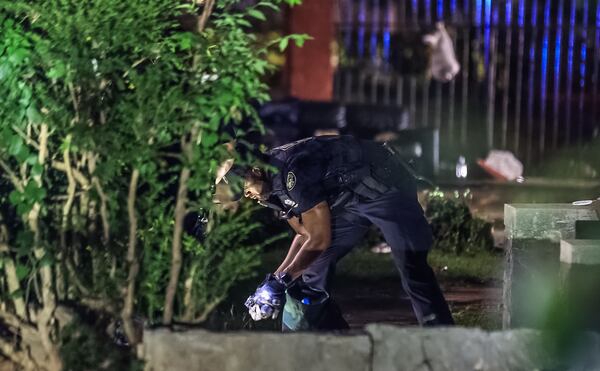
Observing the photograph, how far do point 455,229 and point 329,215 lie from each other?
4244mm

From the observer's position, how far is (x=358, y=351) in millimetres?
4590

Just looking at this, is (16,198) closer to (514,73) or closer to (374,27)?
(374,27)

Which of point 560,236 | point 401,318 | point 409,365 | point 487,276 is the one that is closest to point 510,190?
point 487,276

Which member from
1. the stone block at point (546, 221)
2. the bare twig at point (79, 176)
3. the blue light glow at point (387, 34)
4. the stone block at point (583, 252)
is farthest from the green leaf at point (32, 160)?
the blue light glow at point (387, 34)

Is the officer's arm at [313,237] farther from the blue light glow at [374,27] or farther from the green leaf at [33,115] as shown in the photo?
the blue light glow at [374,27]

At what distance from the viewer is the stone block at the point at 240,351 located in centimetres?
453

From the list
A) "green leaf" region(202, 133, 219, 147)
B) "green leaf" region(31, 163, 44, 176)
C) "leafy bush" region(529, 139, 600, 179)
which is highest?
"green leaf" region(202, 133, 219, 147)

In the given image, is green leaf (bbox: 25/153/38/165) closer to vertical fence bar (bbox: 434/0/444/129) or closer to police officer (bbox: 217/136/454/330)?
police officer (bbox: 217/136/454/330)

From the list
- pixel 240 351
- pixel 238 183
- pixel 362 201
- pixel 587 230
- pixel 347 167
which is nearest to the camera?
pixel 240 351

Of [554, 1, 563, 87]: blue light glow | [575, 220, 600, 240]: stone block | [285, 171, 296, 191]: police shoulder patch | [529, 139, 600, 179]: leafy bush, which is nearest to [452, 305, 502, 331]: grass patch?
[575, 220, 600, 240]: stone block

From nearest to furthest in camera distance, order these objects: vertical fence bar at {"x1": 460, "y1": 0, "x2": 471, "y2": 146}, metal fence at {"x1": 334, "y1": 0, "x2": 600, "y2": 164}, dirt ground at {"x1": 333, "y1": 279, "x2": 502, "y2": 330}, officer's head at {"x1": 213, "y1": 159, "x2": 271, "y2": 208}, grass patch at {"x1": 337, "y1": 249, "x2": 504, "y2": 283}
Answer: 1. officer's head at {"x1": 213, "y1": 159, "x2": 271, "y2": 208}
2. dirt ground at {"x1": 333, "y1": 279, "x2": 502, "y2": 330}
3. grass patch at {"x1": 337, "y1": 249, "x2": 504, "y2": 283}
4. metal fence at {"x1": 334, "y1": 0, "x2": 600, "y2": 164}
5. vertical fence bar at {"x1": 460, "y1": 0, "x2": 471, "y2": 146}

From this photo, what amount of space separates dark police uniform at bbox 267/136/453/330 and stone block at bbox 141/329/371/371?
54.6 inches

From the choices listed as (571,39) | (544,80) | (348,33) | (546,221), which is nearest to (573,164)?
(544,80)

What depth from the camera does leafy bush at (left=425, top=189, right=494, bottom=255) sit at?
10008mm
